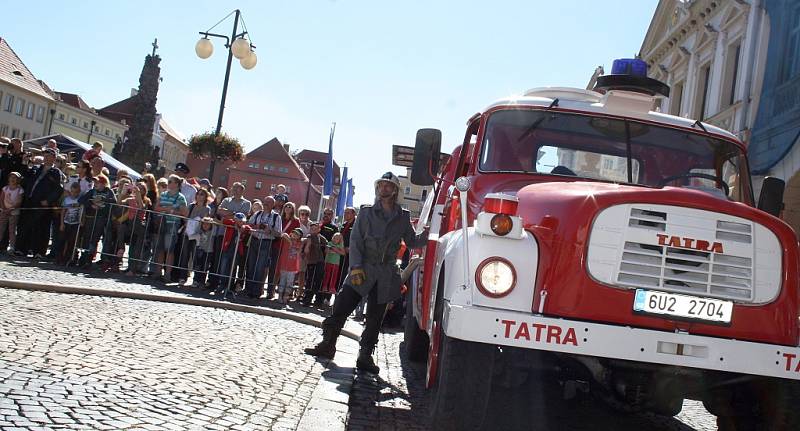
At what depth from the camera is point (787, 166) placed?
17.2 metres

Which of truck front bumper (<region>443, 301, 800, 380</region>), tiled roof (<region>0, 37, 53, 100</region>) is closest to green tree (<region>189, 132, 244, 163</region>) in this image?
truck front bumper (<region>443, 301, 800, 380</region>)

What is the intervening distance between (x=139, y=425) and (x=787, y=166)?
16.2m

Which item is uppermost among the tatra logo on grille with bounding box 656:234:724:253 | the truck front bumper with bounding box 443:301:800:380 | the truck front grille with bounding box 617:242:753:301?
the tatra logo on grille with bounding box 656:234:724:253

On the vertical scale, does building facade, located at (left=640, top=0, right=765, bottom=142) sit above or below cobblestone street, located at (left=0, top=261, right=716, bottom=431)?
above

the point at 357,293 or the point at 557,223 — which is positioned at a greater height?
the point at 557,223

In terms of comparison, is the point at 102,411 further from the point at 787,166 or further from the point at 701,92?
the point at 701,92

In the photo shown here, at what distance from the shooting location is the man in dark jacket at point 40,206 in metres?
13.9

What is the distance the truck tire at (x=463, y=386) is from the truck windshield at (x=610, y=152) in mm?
1999

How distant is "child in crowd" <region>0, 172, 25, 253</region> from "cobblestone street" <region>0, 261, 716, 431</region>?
17.2 feet

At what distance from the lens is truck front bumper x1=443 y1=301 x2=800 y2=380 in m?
4.36

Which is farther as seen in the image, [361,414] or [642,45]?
[642,45]

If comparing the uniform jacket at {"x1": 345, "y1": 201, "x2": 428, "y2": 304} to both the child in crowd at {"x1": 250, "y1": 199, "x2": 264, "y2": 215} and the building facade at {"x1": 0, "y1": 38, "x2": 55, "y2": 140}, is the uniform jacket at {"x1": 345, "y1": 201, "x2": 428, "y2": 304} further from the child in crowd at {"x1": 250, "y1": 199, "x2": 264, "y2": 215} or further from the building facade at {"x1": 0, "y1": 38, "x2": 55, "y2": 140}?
the building facade at {"x1": 0, "y1": 38, "x2": 55, "y2": 140}

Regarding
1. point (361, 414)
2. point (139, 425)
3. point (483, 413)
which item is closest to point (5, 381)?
point (139, 425)

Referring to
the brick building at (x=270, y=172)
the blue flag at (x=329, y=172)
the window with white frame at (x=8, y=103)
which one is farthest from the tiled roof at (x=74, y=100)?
the blue flag at (x=329, y=172)
